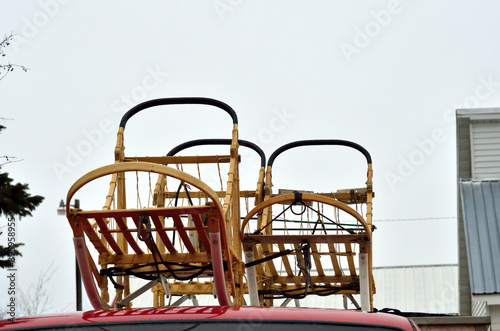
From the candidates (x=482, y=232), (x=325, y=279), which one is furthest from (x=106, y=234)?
(x=482, y=232)

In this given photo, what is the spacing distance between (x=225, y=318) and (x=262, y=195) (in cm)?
452

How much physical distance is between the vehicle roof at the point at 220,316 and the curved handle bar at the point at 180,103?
308cm

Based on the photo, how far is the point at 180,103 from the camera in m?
6.03

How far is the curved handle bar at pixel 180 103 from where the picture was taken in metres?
6.00

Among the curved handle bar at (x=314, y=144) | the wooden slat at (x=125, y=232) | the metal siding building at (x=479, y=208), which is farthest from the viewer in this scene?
the metal siding building at (x=479, y=208)

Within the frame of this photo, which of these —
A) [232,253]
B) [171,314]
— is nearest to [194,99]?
[232,253]

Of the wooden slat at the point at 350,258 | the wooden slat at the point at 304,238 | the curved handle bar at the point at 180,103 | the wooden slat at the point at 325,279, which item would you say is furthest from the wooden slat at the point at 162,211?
the wooden slat at the point at 325,279

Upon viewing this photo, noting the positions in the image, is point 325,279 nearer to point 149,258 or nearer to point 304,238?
point 304,238

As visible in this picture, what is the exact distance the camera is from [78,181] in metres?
4.70

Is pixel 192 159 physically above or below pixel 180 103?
below

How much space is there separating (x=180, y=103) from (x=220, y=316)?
3.29m

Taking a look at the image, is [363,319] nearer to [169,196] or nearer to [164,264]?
[164,264]

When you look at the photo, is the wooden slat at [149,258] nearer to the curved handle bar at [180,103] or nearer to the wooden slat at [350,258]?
the curved handle bar at [180,103]

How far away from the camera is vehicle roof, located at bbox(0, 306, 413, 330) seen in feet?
9.58
